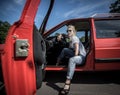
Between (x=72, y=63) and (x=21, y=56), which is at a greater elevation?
(x=21, y=56)

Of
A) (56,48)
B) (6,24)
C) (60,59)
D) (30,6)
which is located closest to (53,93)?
(60,59)

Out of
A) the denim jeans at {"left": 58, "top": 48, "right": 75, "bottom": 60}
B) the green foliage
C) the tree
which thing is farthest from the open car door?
the tree

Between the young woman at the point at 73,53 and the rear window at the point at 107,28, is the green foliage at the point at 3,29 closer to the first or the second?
the young woman at the point at 73,53

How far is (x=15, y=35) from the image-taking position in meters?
2.24

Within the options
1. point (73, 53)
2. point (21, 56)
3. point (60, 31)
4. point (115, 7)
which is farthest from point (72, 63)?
point (115, 7)

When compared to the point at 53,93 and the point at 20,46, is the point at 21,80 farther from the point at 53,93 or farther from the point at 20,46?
the point at 53,93

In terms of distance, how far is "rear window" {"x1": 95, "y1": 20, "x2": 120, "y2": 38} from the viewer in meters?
4.34

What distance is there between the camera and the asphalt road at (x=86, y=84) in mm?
3929

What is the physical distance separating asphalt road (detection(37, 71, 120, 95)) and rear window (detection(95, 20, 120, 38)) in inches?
40.3

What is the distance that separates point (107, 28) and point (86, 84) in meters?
1.26

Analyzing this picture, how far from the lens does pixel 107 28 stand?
→ 4410mm

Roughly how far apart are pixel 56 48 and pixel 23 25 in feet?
9.18

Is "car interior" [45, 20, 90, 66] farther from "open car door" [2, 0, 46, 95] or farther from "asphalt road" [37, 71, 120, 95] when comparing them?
"open car door" [2, 0, 46, 95]

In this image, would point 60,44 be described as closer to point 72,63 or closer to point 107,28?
point 72,63
